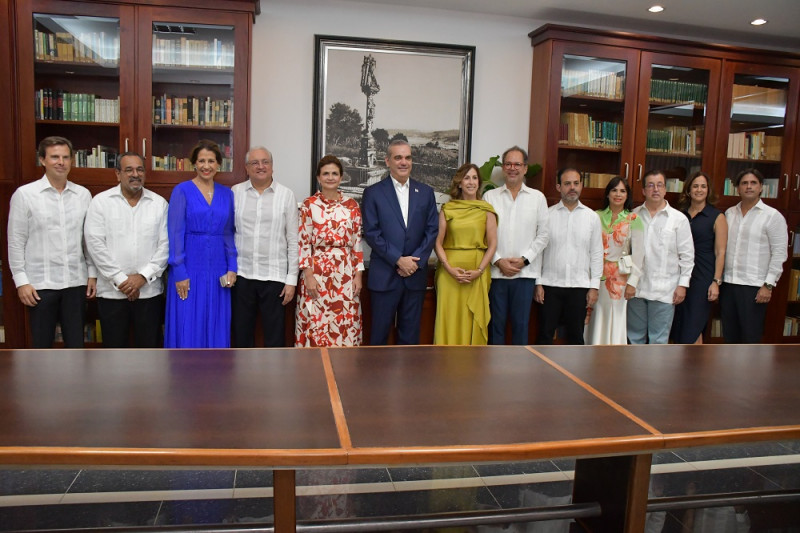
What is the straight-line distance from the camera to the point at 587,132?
5.04m

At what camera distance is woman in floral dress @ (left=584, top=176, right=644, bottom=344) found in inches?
173

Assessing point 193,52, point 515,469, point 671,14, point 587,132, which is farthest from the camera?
point 587,132

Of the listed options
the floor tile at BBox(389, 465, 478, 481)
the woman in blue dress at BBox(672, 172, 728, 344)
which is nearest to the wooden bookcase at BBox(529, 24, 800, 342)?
the woman in blue dress at BBox(672, 172, 728, 344)

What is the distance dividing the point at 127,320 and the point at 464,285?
6.89ft

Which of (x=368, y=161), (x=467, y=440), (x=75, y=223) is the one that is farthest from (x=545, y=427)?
(x=368, y=161)

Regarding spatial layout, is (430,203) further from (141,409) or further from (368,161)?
(141,409)

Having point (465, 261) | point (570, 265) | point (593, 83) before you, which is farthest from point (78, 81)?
point (593, 83)

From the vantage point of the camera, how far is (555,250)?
4.36 m

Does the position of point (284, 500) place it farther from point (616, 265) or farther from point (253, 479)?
point (616, 265)

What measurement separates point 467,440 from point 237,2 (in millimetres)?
3726

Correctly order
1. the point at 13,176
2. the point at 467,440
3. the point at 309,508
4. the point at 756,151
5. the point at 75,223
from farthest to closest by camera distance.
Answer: the point at 756,151, the point at 13,176, the point at 75,223, the point at 309,508, the point at 467,440

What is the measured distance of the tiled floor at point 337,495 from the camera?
2.43m

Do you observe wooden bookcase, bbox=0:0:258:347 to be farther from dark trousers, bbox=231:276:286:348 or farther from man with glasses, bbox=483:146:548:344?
man with glasses, bbox=483:146:548:344

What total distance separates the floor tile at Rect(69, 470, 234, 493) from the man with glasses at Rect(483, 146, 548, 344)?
2.18 meters
